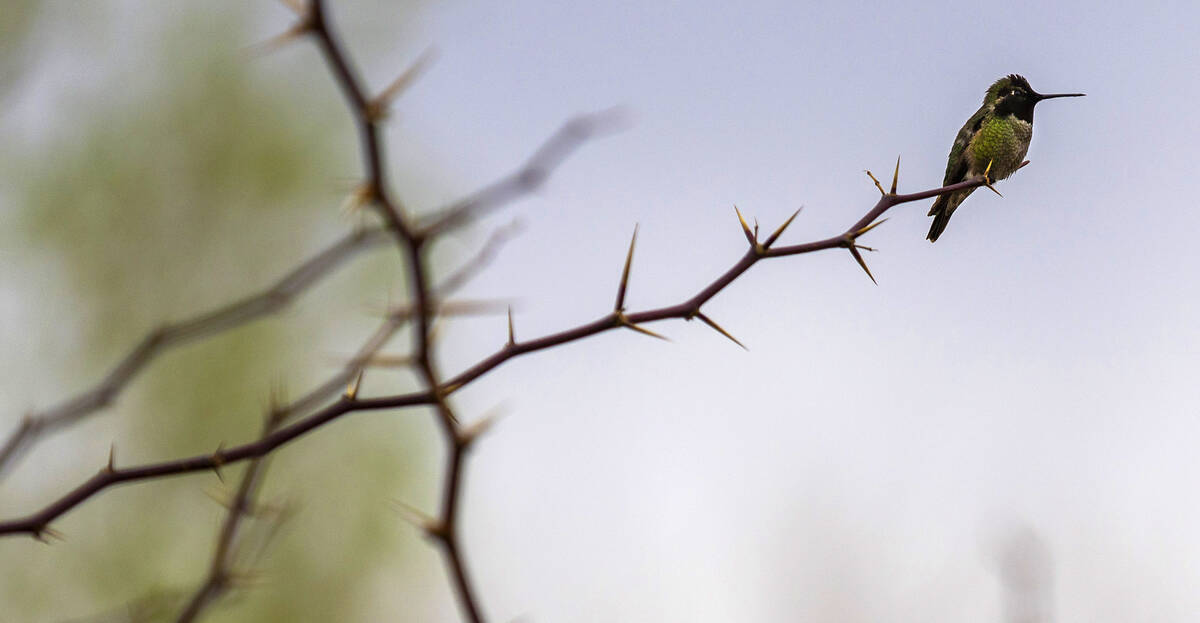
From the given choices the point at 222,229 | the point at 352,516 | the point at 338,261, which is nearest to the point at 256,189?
the point at 222,229

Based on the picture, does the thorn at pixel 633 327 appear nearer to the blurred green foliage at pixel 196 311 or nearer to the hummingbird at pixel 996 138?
the hummingbird at pixel 996 138

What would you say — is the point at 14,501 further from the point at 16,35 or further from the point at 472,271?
the point at 472,271

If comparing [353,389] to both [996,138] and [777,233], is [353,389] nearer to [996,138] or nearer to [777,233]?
[777,233]

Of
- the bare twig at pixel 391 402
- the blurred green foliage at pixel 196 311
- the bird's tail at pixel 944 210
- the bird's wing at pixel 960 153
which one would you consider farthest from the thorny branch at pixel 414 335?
the blurred green foliage at pixel 196 311

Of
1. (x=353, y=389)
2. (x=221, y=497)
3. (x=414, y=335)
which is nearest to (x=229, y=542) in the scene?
(x=221, y=497)

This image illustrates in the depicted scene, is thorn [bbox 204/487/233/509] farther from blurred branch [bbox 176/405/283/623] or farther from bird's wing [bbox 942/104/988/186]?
bird's wing [bbox 942/104/988/186]

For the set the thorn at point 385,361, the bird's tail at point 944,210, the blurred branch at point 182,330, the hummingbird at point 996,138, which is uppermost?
the hummingbird at point 996,138

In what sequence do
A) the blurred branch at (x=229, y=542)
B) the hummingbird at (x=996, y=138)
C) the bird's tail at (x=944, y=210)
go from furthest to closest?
the hummingbird at (x=996, y=138) → the bird's tail at (x=944, y=210) → the blurred branch at (x=229, y=542)
